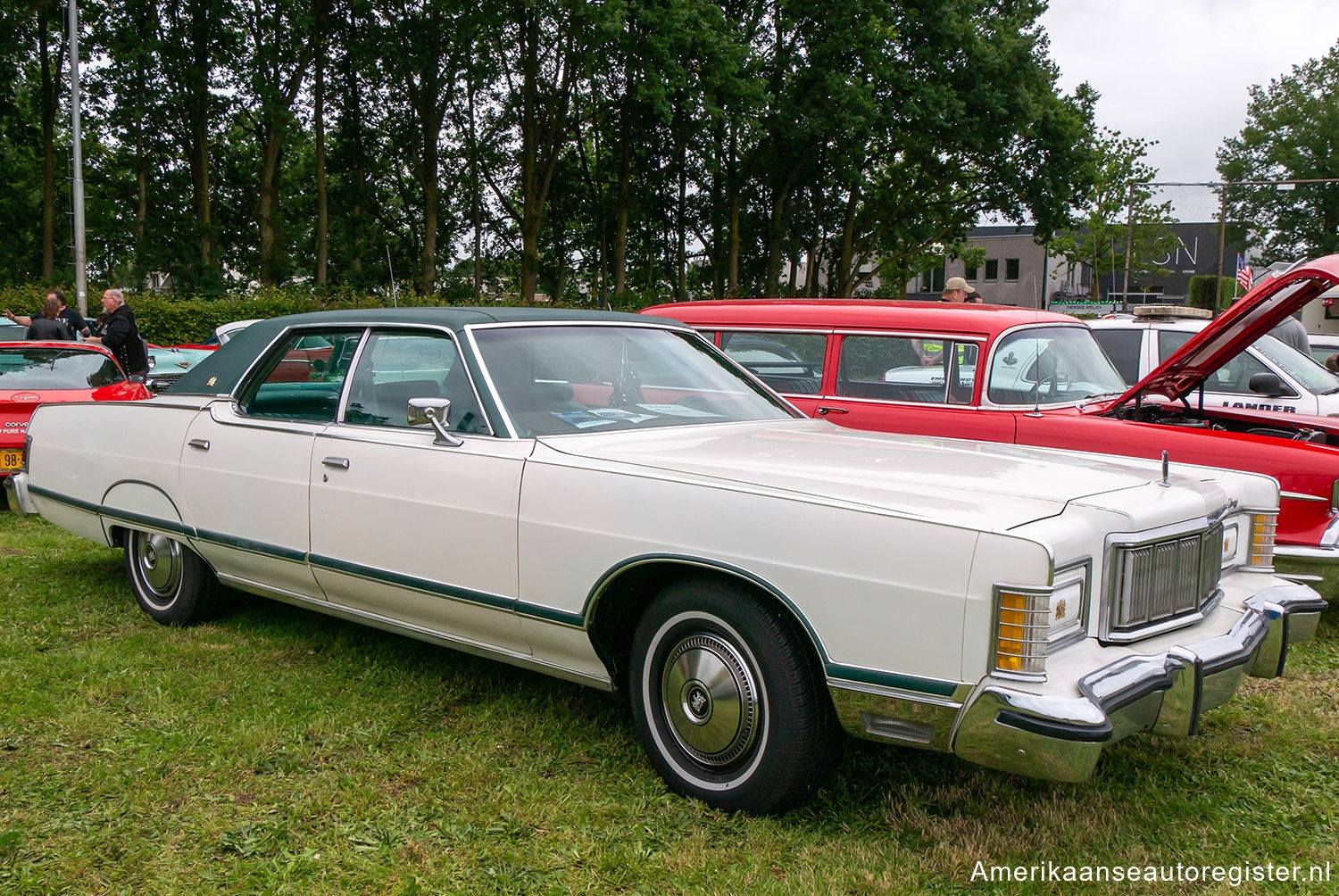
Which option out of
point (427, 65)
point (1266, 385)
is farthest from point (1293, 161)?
point (1266, 385)

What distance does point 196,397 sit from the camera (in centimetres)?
495

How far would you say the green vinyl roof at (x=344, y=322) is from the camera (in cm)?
418

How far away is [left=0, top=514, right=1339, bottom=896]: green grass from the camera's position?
294cm

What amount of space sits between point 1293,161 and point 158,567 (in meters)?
66.8

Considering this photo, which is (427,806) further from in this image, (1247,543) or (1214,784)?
(1247,543)

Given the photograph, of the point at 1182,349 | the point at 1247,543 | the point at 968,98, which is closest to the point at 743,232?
the point at 968,98

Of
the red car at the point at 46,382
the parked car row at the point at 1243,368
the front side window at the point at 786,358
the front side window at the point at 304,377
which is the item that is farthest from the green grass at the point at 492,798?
the parked car row at the point at 1243,368

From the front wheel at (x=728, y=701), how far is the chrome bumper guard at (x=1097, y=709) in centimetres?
47

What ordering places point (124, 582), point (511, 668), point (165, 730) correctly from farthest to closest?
point (124, 582)
point (511, 668)
point (165, 730)

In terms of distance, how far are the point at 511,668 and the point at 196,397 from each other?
195 centimetres

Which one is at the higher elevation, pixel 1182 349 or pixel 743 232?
pixel 743 232

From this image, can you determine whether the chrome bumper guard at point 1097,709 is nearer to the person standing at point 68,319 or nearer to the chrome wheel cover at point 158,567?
the chrome wheel cover at point 158,567

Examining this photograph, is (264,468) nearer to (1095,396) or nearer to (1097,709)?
(1097,709)

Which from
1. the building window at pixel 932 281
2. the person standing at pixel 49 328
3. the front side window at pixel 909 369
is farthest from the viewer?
the building window at pixel 932 281
